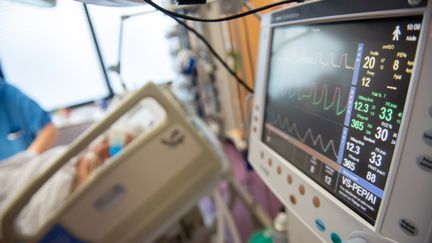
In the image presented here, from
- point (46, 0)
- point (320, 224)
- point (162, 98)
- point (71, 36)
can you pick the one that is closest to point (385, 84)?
point (320, 224)

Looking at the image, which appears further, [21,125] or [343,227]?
[21,125]

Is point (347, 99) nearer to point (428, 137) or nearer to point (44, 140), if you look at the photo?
point (428, 137)

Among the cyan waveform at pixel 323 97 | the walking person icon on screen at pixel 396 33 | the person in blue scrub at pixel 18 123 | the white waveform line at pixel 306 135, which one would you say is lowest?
the person in blue scrub at pixel 18 123

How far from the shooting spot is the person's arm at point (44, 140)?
112cm

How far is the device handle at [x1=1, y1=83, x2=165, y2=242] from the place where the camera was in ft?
2.51

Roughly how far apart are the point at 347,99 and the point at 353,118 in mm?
32

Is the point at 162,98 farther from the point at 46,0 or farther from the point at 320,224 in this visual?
the point at 320,224

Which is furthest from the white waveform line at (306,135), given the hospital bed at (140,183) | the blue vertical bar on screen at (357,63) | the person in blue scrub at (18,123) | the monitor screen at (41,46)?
the person in blue scrub at (18,123)

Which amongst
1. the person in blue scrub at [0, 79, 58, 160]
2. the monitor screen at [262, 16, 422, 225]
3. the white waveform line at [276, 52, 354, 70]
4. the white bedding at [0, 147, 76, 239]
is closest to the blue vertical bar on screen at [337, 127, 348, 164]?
the monitor screen at [262, 16, 422, 225]

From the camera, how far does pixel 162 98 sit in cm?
92

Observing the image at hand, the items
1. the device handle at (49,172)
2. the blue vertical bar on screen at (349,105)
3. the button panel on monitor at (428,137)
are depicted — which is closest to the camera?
the button panel on monitor at (428,137)

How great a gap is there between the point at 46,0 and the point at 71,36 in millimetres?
758

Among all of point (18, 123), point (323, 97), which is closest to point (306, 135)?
point (323, 97)

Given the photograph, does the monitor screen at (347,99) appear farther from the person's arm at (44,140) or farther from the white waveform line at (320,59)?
the person's arm at (44,140)
